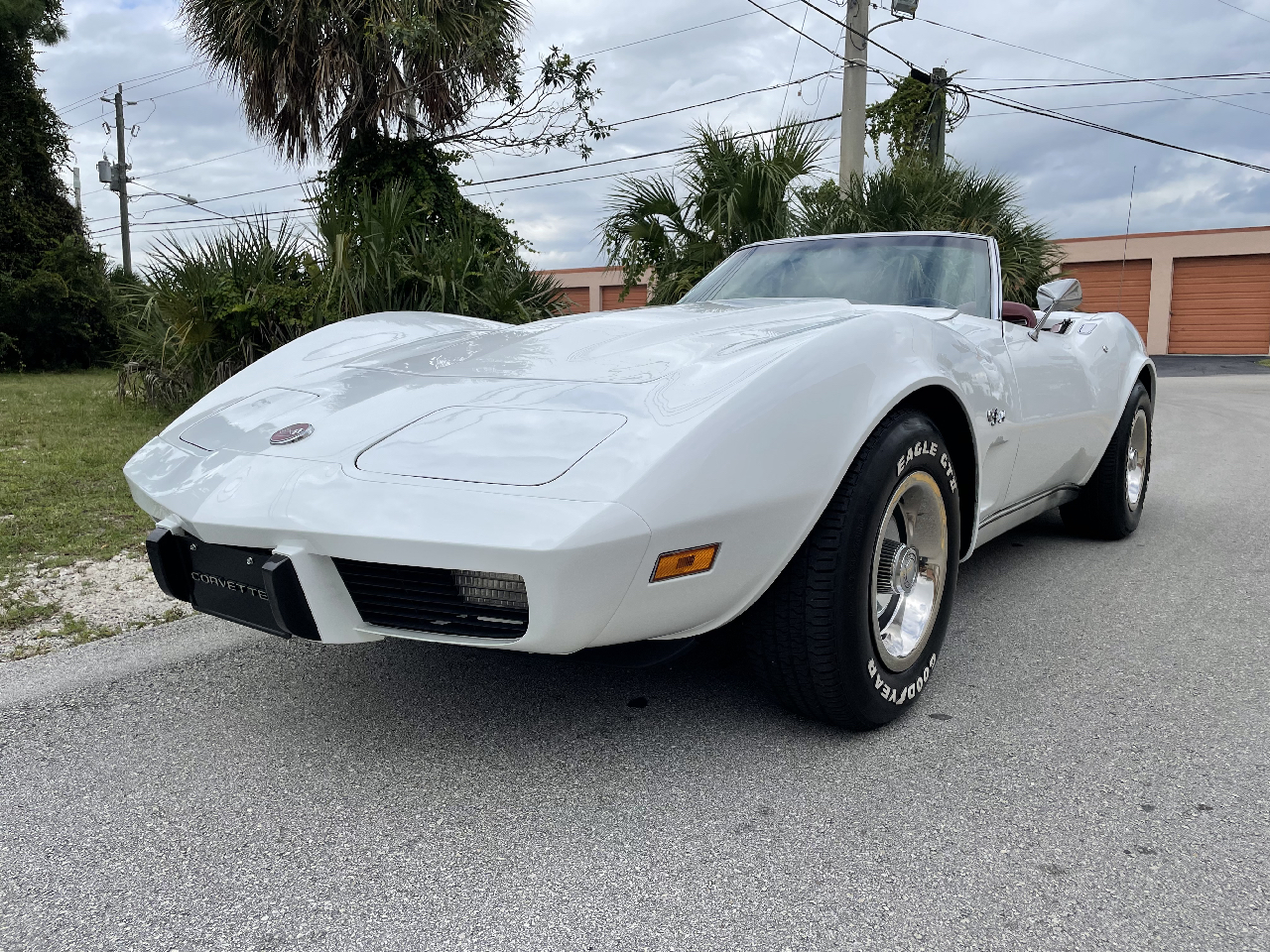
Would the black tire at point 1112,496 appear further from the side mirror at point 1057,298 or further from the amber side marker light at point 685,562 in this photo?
the amber side marker light at point 685,562

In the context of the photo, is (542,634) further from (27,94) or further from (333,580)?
(27,94)

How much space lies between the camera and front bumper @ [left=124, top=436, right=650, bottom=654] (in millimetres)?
1686

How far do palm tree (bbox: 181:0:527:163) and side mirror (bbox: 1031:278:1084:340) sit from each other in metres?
7.03

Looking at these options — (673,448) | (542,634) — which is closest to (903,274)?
(673,448)

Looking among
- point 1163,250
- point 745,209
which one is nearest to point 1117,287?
point 1163,250

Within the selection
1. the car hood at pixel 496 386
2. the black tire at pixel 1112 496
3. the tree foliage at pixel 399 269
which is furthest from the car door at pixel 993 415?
the tree foliage at pixel 399 269

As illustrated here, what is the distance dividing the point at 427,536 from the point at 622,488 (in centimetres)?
36

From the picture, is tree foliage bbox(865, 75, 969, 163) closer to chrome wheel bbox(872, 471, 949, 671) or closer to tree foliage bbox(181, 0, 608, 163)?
tree foliage bbox(181, 0, 608, 163)

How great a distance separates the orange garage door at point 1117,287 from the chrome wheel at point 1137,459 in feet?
77.4

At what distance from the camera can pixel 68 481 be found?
5422 mm

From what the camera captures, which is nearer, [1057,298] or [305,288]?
[1057,298]

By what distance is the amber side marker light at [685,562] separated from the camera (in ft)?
5.84

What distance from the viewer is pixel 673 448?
5.85 ft

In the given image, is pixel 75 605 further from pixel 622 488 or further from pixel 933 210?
pixel 933 210
